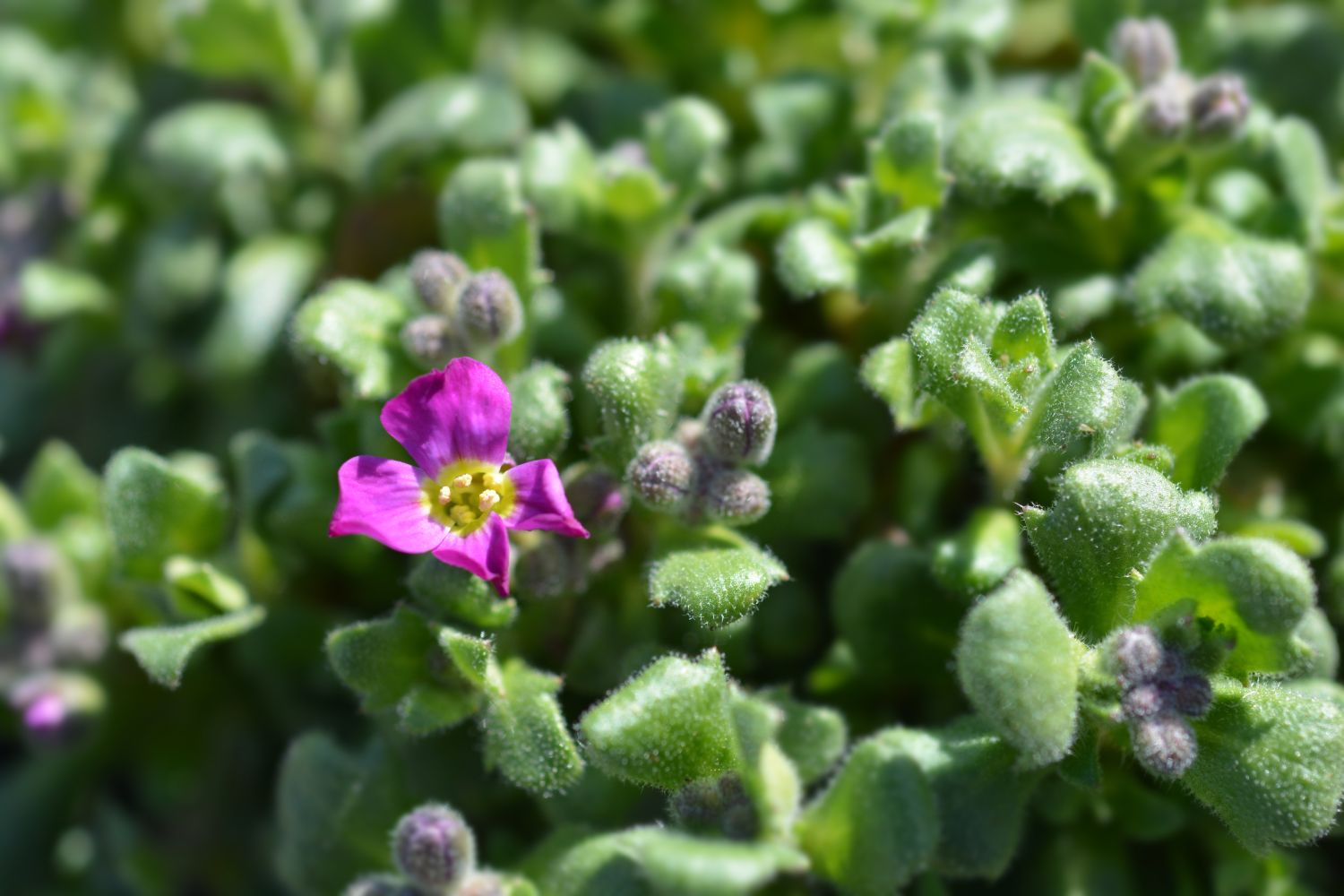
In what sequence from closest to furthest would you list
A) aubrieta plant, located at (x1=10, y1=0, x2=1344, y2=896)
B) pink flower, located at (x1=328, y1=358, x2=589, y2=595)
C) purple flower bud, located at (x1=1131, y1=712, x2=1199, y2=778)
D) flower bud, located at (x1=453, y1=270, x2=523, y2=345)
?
purple flower bud, located at (x1=1131, y1=712, x2=1199, y2=778)
aubrieta plant, located at (x1=10, y1=0, x2=1344, y2=896)
pink flower, located at (x1=328, y1=358, x2=589, y2=595)
flower bud, located at (x1=453, y1=270, x2=523, y2=345)

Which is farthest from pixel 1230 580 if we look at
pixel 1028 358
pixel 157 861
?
pixel 157 861

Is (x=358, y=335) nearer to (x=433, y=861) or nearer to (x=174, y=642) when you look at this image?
(x=174, y=642)

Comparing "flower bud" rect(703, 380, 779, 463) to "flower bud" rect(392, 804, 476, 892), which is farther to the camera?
"flower bud" rect(703, 380, 779, 463)

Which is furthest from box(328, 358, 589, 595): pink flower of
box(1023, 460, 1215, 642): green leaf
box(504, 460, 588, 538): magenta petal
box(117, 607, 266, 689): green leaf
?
box(1023, 460, 1215, 642): green leaf

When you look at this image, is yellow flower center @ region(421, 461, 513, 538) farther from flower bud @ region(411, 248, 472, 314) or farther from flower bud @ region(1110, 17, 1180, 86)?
flower bud @ region(1110, 17, 1180, 86)

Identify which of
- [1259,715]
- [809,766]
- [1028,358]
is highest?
[1028,358]

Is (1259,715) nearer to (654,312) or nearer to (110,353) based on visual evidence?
(654,312)

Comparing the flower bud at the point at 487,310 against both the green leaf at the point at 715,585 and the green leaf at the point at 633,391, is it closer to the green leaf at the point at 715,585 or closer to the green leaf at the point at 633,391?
the green leaf at the point at 633,391
